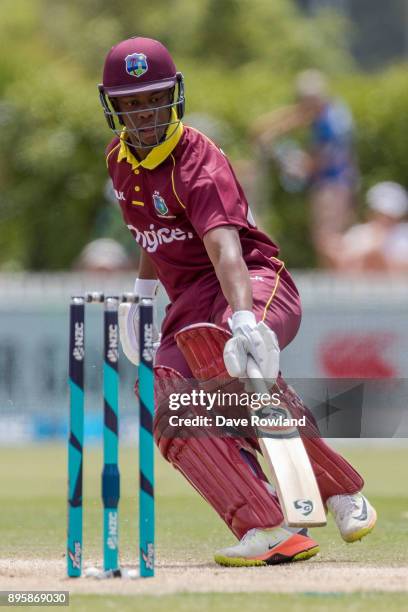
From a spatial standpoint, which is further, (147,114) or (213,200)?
(147,114)

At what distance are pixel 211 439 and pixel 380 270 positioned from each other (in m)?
8.70

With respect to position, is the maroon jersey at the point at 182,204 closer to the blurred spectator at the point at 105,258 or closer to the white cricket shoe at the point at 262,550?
the white cricket shoe at the point at 262,550

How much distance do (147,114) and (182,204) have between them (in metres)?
0.39

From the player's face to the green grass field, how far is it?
1739 millimetres

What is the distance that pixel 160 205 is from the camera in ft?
20.0

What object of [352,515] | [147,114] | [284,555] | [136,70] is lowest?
[284,555]

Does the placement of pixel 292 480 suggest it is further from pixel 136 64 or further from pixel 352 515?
pixel 136 64

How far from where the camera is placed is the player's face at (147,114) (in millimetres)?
6035

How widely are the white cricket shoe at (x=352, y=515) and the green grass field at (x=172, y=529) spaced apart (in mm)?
120

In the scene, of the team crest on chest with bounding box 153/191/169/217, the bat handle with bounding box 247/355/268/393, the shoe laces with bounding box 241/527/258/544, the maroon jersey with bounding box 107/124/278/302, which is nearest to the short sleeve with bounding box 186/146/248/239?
the maroon jersey with bounding box 107/124/278/302

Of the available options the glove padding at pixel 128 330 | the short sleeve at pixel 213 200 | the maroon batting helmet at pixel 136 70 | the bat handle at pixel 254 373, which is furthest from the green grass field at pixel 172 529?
the maroon batting helmet at pixel 136 70

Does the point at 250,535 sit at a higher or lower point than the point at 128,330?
lower

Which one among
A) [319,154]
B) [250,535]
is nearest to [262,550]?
[250,535]

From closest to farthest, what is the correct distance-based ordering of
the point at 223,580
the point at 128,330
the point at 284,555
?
the point at 223,580 < the point at 284,555 < the point at 128,330
